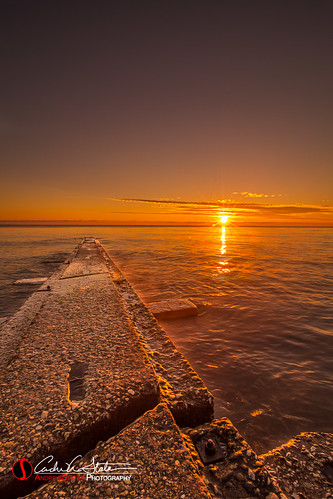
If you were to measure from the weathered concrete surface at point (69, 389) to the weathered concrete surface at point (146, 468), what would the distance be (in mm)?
139

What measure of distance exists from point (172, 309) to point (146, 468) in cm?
389

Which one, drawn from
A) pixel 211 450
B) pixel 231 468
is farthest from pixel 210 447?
pixel 231 468

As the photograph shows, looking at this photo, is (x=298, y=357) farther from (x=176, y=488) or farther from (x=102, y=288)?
(x=102, y=288)

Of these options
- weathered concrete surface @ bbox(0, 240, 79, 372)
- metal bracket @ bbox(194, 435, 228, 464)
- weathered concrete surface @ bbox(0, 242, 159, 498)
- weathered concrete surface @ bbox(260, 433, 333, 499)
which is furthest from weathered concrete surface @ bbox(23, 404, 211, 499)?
weathered concrete surface @ bbox(0, 240, 79, 372)

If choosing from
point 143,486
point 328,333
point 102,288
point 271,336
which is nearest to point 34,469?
point 143,486

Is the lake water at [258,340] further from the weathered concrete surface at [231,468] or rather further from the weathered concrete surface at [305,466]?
the weathered concrete surface at [231,468]

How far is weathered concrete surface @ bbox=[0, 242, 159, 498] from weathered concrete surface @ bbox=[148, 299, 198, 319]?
2.00 meters

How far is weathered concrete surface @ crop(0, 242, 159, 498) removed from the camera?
151 centimetres

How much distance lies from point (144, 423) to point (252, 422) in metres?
1.49

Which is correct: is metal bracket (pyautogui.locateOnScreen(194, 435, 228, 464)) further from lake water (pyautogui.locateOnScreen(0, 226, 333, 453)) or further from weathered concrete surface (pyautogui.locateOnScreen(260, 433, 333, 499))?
lake water (pyautogui.locateOnScreen(0, 226, 333, 453))

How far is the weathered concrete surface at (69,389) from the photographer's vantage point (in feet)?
4.94

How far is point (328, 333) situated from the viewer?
4.59 meters

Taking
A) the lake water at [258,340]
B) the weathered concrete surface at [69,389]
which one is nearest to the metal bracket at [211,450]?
the weathered concrete surface at [69,389]

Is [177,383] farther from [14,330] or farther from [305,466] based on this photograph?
[14,330]
